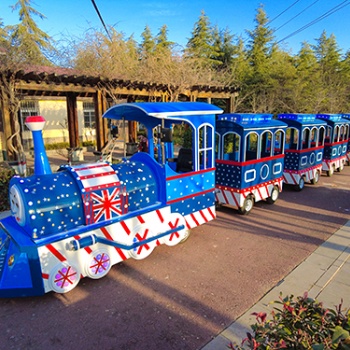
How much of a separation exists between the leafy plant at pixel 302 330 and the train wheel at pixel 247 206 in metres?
5.44

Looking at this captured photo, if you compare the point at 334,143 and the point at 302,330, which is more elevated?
the point at 334,143

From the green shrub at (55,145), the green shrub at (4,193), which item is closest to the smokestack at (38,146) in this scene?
the green shrub at (4,193)

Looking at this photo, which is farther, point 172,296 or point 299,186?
point 299,186

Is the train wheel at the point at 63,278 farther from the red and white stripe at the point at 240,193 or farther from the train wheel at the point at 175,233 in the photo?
the red and white stripe at the point at 240,193

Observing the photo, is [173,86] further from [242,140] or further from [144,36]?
[144,36]

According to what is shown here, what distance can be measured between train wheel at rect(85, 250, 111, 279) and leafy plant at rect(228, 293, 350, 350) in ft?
9.87

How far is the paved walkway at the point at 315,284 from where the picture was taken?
3412mm

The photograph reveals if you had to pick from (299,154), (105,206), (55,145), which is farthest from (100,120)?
(105,206)

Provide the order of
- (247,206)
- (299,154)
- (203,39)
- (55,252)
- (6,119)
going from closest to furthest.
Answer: (55,252), (247,206), (299,154), (6,119), (203,39)

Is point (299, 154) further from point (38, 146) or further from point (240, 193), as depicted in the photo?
point (38, 146)

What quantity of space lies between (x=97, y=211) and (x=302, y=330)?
3.34 metres

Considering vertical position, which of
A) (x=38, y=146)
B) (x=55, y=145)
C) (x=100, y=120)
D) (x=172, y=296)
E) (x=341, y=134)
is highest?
(x=100, y=120)

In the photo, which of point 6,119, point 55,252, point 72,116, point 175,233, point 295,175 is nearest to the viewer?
point 55,252

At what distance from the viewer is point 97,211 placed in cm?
445
